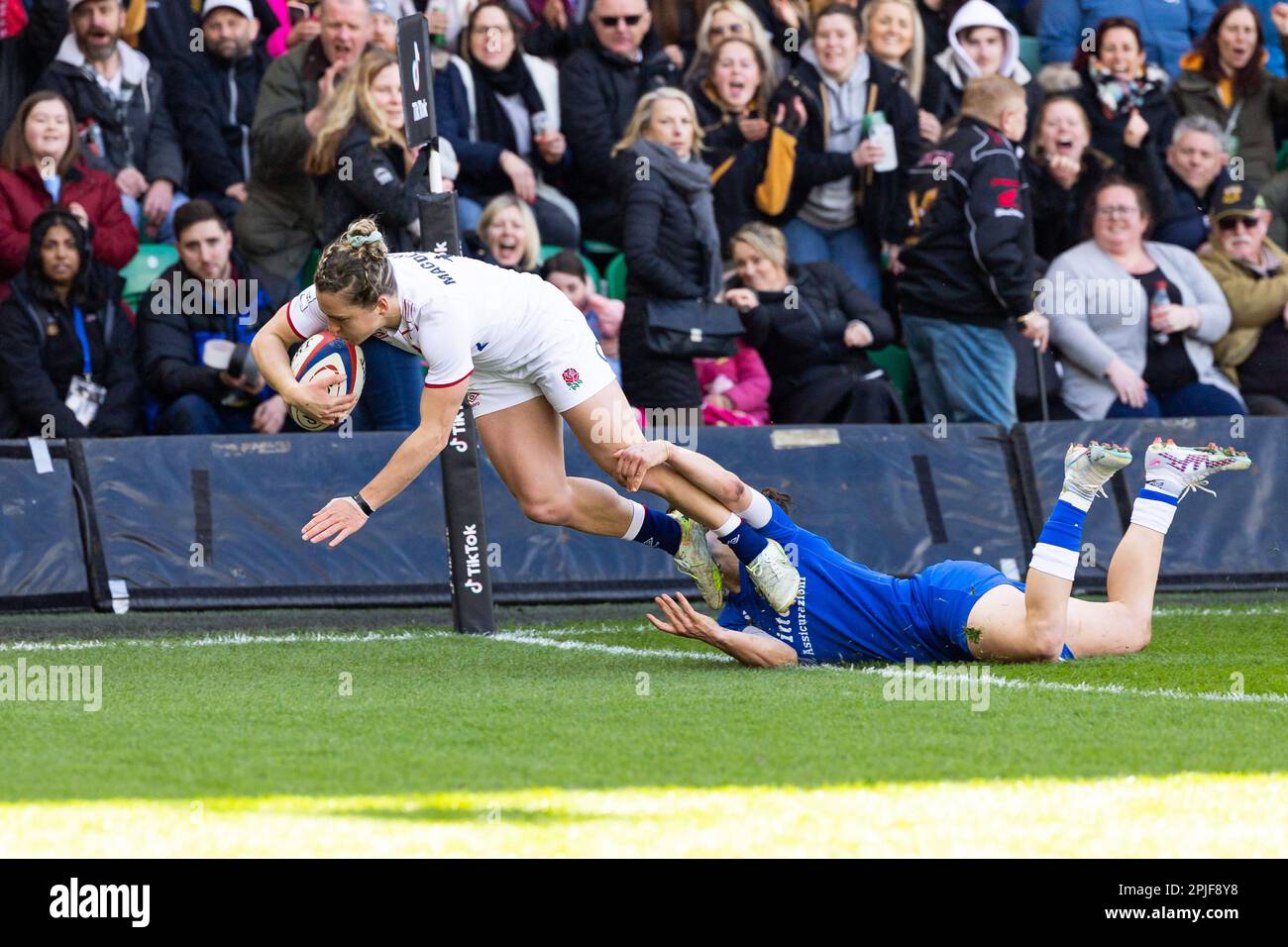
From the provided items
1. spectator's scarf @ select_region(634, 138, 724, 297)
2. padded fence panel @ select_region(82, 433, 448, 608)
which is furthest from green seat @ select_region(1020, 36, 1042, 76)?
padded fence panel @ select_region(82, 433, 448, 608)

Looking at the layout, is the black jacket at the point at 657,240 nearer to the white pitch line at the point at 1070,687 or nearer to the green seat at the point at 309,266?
the green seat at the point at 309,266

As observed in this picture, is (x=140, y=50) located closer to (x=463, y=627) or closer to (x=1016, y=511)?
(x=463, y=627)

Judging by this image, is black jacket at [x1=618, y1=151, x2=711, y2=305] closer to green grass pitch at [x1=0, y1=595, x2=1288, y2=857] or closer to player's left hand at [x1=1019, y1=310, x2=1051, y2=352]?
player's left hand at [x1=1019, y1=310, x2=1051, y2=352]

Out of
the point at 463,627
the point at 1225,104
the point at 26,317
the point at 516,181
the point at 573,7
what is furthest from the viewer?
the point at 1225,104

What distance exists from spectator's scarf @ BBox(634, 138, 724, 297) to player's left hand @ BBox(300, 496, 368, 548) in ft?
18.5

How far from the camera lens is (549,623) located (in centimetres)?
1073

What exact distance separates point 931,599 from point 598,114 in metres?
6.53

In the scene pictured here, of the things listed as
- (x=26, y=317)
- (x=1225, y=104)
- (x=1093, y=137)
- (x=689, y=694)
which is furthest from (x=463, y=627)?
(x=1225, y=104)

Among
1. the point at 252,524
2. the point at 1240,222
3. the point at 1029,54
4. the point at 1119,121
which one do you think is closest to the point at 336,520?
the point at 252,524

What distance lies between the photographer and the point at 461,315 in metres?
7.90

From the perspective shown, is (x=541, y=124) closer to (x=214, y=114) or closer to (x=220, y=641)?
(x=214, y=114)

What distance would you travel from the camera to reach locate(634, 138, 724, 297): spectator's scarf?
41.2ft

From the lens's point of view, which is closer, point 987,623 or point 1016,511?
point 987,623

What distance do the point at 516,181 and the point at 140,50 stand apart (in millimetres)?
3024
